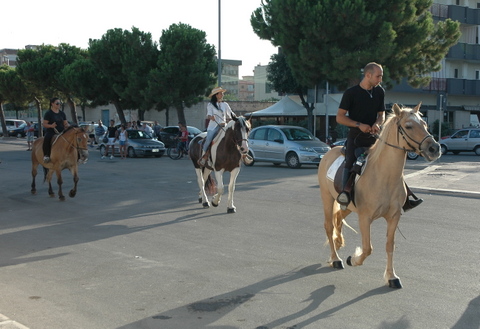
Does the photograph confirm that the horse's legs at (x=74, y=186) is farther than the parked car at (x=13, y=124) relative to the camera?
No

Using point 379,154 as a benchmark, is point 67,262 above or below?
below

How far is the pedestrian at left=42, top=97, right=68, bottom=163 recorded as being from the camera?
1455 centimetres

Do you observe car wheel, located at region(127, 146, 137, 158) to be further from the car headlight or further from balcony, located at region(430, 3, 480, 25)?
balcony, located at region(430, 3, 480, 25)

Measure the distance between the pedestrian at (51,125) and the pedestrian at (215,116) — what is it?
4.06 meters

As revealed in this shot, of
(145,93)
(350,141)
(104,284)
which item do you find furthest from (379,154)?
(145,93)

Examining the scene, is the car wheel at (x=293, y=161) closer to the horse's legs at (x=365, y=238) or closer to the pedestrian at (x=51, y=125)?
the pedestrian at (x=51, y=125)

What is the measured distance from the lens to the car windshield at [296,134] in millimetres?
25108

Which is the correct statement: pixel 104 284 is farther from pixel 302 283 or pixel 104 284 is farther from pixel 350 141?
pixel 350 141

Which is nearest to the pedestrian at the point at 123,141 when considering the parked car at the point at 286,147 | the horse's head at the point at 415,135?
the parked car at the point at 286,147

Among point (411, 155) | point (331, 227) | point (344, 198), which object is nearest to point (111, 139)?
point (411, 155)

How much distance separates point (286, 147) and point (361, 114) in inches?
693

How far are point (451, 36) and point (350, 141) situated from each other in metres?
31.0

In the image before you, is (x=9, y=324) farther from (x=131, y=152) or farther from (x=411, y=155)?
(x=131, y=152)

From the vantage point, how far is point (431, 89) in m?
46.2
